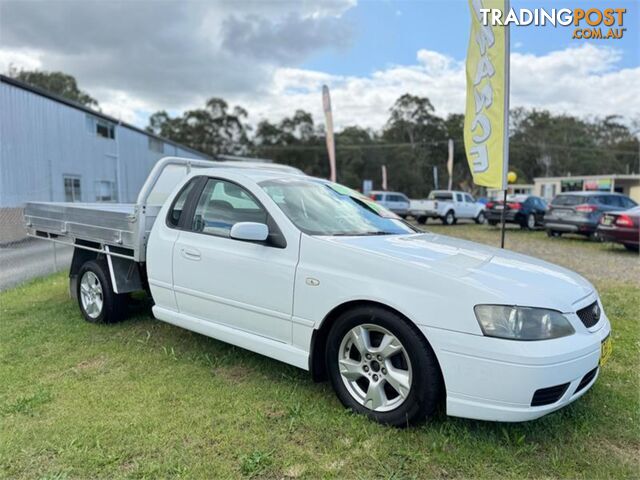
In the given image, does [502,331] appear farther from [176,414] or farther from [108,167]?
[108,167]

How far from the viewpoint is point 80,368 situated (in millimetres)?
3893

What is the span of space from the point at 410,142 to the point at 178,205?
6742cm

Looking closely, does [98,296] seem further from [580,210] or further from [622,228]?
[580,210]

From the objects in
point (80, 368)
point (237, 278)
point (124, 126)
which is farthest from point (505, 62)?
point (124, 126)

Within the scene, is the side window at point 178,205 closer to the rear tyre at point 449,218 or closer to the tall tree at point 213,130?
the rear tyre at point 449,218

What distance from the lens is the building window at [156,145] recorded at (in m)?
31.0

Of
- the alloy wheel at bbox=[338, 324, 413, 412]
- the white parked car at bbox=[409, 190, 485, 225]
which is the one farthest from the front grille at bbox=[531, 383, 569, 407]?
the white parked car at bbox=[409, 190, 485, 225]

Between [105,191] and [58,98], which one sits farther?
[105,191]

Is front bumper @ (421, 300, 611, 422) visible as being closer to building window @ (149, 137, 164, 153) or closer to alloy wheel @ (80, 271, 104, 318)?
alloy wheel @ (80, 271, 104, 318)

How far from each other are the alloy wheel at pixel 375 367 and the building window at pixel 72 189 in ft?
61.4

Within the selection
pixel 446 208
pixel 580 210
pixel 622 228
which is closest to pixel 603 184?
pixel 446 208

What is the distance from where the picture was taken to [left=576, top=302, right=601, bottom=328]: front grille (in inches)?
113

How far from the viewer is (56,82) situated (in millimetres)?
53656

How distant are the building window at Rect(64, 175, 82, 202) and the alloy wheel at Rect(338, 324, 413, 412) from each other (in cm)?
1870
